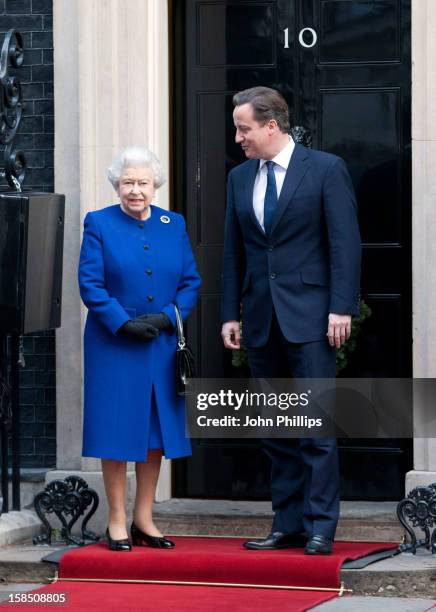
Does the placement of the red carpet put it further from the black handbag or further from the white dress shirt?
the white dress shirt

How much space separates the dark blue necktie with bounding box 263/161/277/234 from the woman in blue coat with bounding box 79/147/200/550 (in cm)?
49

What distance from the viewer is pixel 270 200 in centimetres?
711

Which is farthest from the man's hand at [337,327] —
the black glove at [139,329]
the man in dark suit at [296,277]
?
the black glove at [139,329]

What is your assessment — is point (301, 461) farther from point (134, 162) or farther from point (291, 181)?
point (134, 162)

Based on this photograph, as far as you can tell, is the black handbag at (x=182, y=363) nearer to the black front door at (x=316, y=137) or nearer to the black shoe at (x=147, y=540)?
the black shoe at (x=147, y=540)

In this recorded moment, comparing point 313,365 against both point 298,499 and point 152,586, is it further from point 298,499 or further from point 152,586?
point 152,586

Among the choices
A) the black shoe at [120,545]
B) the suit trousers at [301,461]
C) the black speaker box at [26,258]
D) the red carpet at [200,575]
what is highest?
the black speaker box at [26,258]

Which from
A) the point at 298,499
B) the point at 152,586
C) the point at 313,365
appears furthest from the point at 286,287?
the point at 152,586

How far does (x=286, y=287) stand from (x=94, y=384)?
0.98m

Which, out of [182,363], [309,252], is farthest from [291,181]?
[182,363]

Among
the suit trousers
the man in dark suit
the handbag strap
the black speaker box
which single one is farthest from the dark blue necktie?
the black speaker box

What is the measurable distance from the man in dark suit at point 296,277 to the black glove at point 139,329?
43cm

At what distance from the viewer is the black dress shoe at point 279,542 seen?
7199 mm

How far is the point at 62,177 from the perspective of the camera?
8070 mm
